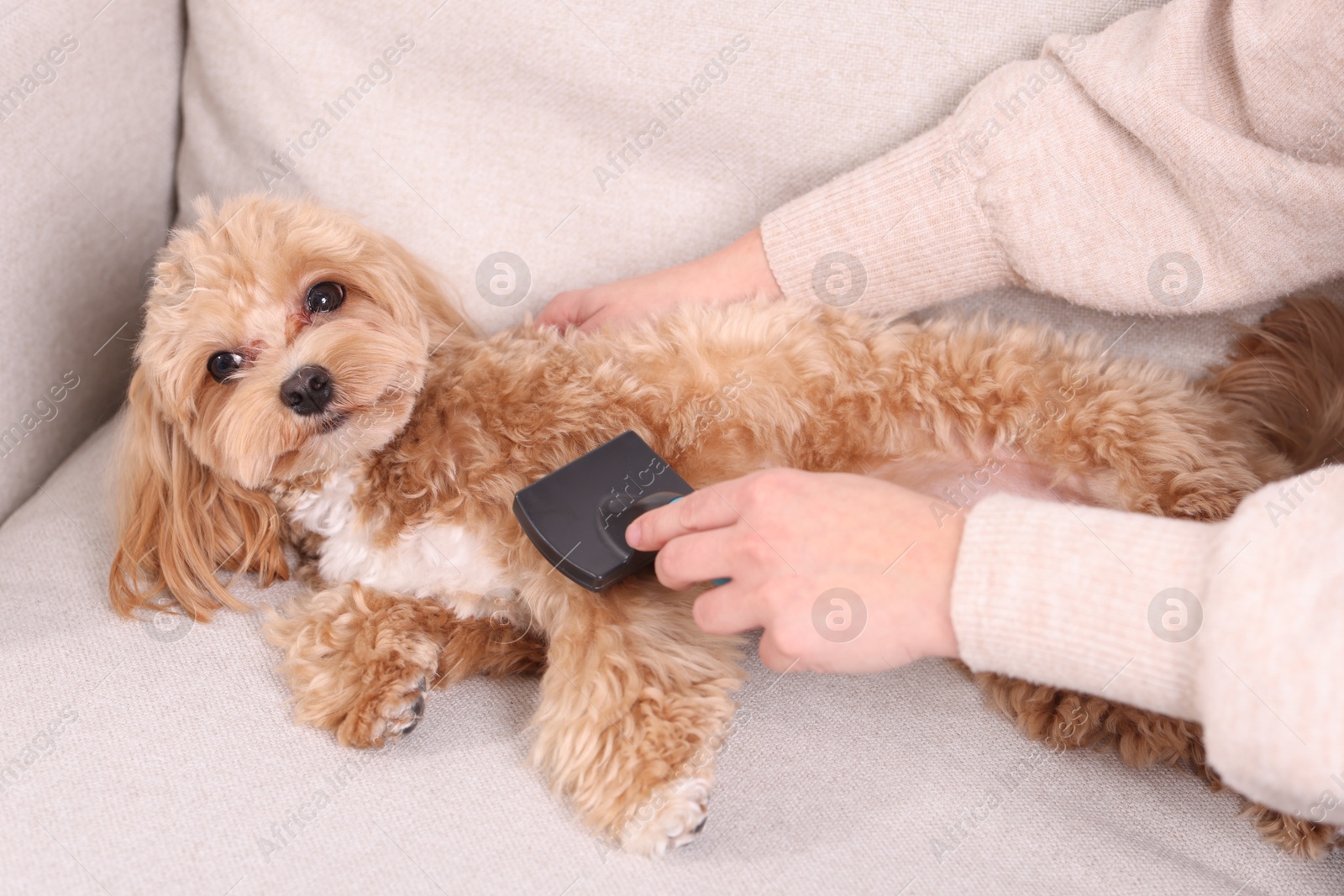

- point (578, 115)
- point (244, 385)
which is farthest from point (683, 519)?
point (578, 115)

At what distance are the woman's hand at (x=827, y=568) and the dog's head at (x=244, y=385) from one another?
0.66m

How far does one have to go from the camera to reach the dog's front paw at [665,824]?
121cm

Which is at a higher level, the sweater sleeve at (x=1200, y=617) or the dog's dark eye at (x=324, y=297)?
the dog's dark eye at (x=324, y=297)

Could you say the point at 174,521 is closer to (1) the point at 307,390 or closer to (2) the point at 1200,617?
(1) the point at 307,390

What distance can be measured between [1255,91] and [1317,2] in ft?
0.43

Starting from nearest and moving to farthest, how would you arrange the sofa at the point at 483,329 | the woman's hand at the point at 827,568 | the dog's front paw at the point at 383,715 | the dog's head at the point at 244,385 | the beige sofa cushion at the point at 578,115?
1. the woman's hand at the point at 827,568
2. the sofa at the point at 483,329
3. the dog's front paw at the point at 383,715
4. the dog's head at the point at 244,385
5. the beige sofa cushion at the point at 578,115

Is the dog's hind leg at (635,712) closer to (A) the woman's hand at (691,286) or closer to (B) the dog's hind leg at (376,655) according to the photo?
(B) the dog's hind leg at (376,655)

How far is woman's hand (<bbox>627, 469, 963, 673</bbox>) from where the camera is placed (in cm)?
109

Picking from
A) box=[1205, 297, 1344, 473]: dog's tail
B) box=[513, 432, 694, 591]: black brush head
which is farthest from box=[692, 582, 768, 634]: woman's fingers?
box=[1205, 297, 1344, 473]: dog's tail

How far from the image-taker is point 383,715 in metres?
1.34

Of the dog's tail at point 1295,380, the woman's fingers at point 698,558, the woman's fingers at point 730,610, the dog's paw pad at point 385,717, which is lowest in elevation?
the dog's paw pad at point 385,717

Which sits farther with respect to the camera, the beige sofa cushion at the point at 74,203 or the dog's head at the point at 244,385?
the beige sofa cushion at the point at 74,203

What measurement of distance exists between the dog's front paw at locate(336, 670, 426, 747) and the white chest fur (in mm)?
202

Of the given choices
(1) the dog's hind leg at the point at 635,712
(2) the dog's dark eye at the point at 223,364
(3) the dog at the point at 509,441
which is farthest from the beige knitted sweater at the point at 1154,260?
(2) the dog's dark eye at the point at 223,364
